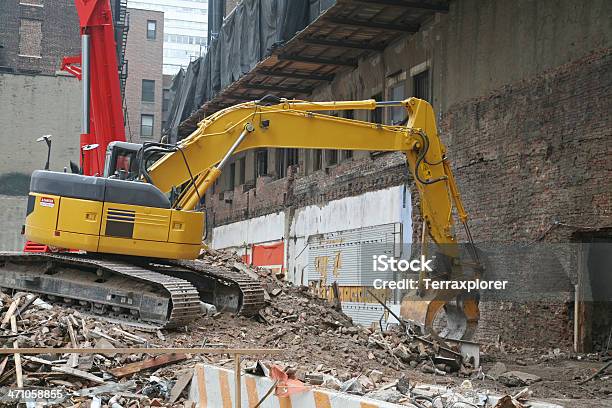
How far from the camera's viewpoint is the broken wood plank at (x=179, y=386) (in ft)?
27.6

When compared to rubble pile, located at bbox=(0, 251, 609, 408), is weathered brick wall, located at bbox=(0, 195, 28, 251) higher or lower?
higher

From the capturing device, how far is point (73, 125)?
1907 inches

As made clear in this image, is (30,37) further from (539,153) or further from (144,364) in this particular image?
(144,364)

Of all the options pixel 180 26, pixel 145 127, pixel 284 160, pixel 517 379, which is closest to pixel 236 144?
pixel 517 379

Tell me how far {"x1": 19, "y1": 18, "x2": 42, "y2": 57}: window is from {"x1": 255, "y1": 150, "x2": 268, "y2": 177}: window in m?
25.2

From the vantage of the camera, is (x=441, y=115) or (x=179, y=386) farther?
(x=441, y=115)

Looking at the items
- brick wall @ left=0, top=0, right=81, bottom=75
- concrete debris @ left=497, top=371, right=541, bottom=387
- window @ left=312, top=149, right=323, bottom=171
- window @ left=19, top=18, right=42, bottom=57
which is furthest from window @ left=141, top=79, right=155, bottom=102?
concrete debris @ left=497, top=371, right=541, bottom=387

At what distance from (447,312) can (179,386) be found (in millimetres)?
6804

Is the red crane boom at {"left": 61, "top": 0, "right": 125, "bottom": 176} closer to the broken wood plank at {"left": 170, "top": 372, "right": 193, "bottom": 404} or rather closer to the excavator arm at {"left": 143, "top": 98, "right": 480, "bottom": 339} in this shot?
the excavator arm at {"left": 143, "top": 98, "right": 480, "bottom": 339}

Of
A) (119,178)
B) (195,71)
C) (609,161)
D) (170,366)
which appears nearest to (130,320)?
(119,178)

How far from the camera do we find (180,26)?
386ft

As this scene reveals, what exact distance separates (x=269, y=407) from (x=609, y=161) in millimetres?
9820

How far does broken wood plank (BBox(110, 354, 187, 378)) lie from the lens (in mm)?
9321

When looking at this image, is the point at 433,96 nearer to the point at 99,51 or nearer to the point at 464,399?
the point at 99,51
